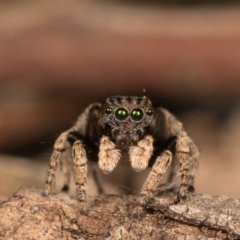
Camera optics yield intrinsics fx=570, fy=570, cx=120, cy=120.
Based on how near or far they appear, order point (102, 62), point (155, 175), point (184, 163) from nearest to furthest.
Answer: point (155, 175)
point (184, 163)
point (102, 62)

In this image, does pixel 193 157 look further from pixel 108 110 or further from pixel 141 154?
pixel 108 110

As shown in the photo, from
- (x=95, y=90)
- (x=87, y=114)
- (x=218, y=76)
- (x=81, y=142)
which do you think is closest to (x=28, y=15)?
(x=95, y=90)

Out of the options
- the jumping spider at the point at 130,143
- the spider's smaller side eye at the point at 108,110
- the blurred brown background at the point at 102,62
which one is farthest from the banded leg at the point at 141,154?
the blurred brown background at the point at 102,62

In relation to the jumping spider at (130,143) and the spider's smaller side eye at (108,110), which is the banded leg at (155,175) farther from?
the spider's smaller side eye at (108,110)

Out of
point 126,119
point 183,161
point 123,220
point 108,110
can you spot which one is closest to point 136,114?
point 126,119

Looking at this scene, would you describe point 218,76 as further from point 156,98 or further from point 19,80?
point 19,80

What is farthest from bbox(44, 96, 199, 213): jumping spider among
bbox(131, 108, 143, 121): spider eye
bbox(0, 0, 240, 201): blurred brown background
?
bbox(0, 0, 240, 201): blurred brown background

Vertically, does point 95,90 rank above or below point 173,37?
below
